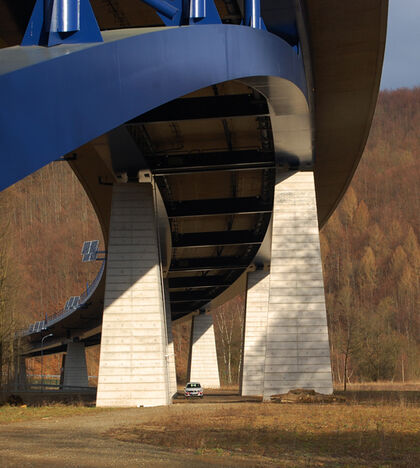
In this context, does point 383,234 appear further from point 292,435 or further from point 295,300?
point 292,435

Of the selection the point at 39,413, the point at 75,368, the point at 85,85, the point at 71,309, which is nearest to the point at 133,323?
the point at 39,413

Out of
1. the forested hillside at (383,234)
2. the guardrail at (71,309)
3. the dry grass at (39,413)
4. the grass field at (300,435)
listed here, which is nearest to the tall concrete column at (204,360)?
the guardrail at (71,309)

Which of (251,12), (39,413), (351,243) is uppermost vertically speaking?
(351,243)

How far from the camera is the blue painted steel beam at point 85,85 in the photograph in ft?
25.0

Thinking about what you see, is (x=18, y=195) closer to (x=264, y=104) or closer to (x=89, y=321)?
(x=89, y=321)

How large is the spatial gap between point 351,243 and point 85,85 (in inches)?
5577

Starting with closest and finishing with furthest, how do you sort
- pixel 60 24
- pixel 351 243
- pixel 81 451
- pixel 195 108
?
1. pixel 60 24
2. pixel 81 451
3. pixel 195 108
4. pixel 351 243

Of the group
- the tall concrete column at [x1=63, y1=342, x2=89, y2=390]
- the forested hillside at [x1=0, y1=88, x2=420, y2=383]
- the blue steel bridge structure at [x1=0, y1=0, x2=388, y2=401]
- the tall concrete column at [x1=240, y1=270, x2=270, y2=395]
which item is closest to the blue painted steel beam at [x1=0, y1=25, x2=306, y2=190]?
the blue steel bridge structure at [x1=0, y1=0, x2=388, y2=401]

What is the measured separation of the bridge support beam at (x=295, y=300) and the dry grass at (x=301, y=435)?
7.66 m

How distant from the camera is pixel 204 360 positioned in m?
69.6

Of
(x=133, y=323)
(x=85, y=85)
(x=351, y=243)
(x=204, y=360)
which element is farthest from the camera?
(x=351, y=243)

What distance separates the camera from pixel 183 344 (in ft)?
388

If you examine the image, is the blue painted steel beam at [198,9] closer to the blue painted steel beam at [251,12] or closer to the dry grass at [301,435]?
the blue painted steel beam at [251,12]

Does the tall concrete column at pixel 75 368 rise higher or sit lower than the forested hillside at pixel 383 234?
lower
